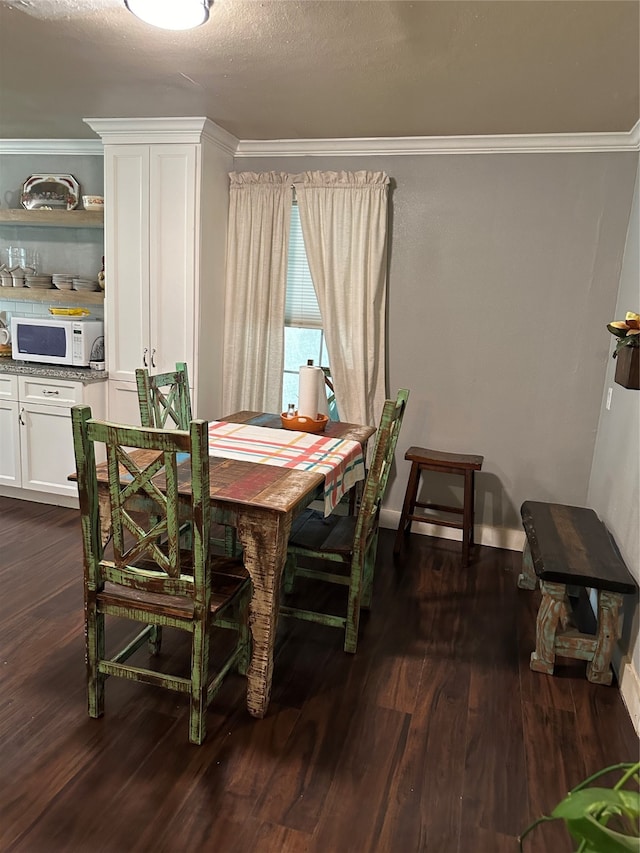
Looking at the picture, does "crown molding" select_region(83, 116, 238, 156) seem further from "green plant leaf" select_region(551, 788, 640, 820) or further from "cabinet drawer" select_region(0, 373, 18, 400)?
"green plant leaf" select_region(551, 788, 640, 820)

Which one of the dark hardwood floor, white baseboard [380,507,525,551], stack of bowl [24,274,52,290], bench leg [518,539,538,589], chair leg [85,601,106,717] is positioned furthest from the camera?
stack of bowl [24,274,52,290]

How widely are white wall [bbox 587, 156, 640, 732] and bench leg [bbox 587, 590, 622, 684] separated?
66mm

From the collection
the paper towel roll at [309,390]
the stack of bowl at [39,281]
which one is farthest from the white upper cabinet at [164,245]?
the paper towel roll at [309,390]

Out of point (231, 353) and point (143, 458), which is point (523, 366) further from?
point (143, 458)

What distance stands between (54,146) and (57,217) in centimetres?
62

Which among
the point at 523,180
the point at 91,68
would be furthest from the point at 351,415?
the point at 91,68

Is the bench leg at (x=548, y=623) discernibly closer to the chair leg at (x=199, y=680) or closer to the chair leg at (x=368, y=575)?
the chair leg at (x=368, y=575)

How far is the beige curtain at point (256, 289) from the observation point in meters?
3.74

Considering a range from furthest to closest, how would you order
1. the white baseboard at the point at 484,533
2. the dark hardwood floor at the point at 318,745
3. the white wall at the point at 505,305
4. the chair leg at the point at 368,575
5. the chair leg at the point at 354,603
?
the white baseboard at the point at 484,533 < the white wall at the point at 505,305 < the chair leg at the point at 368,575 < the chair leg at the point at 354,603 < the dark hardwood floor at the point at 318,745

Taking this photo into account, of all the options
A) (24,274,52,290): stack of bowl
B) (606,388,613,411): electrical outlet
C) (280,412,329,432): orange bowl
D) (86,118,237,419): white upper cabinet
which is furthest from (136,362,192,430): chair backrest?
(606,388,613,411): electrical outlet

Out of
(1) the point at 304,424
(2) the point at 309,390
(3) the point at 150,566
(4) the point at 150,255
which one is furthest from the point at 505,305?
(3) the point at 150,566

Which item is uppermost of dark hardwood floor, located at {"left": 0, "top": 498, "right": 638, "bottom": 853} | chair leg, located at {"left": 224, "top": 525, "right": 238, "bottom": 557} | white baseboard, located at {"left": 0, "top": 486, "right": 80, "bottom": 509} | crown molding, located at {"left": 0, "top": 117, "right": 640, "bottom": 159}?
crown molding, located at {"left": 0, "top": 117, "right": 640, "bottom": 159}

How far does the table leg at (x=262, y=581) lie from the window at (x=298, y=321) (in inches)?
78.9

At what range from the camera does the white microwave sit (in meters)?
3.81
